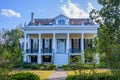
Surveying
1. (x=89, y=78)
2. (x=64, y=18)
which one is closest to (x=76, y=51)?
(x=64, y=18)

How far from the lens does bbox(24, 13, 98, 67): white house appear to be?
40438mm

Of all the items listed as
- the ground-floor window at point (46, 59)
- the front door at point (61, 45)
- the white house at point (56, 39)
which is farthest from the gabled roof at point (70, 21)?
the ground-floor window at point (46, 59)

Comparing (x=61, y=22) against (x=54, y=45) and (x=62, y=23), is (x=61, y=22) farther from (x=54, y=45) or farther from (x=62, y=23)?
(x=54, y=45)

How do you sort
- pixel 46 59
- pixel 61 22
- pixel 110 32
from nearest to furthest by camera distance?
pixel 110 32, pixel 61 22, pixel 46 59

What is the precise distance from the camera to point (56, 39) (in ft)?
138

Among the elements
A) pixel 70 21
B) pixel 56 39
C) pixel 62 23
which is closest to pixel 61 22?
pixel 62 23

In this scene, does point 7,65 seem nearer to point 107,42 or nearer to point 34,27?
point 107,42

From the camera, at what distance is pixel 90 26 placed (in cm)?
4022

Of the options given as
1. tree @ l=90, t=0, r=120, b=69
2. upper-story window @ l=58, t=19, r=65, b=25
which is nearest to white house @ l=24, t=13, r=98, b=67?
upper-story window @ l=58, t=19, r=65, b=25

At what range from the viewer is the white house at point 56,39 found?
40438 mm

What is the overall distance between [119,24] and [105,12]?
2.36 feet

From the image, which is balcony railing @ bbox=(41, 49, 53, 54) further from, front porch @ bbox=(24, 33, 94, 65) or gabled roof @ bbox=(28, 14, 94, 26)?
gabled roof @ bbox=(28, 14, 94, 26)

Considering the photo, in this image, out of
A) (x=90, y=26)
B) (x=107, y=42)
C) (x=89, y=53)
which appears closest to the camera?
(x=107, y=42)

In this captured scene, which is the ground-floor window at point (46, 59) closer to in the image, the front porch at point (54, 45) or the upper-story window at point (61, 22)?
the front porch at point (54, 45)
